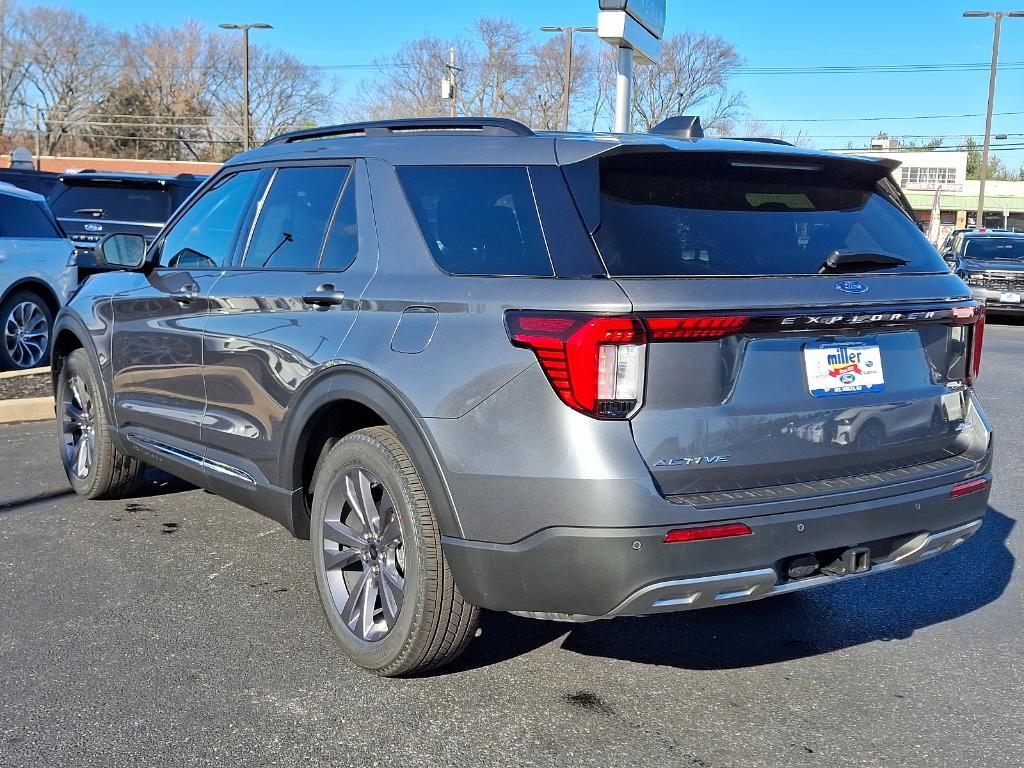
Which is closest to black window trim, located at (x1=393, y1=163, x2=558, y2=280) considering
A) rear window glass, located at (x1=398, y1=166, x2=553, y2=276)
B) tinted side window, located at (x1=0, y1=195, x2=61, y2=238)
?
rear window glass, located at (x1=398, y1=166, x2=553, y2=276)

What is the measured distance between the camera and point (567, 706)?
135 inches

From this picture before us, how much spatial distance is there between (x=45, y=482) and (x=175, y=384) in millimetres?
1932

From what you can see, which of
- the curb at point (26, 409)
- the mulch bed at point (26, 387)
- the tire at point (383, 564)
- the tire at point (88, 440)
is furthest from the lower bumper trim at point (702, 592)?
the mulch bed at point (26, 387)

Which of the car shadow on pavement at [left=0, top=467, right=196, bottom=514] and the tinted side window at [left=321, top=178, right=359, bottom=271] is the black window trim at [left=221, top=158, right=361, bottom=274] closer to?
the tinted side window at [left=321, top=178, right=359, bottom=271]

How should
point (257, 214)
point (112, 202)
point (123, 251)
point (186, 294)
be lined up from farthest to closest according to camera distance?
point (112, 202)
point (123, 251)
point (186, 294)
point (257, 214)

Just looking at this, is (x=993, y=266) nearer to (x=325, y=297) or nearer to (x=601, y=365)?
(x=325, y=297)

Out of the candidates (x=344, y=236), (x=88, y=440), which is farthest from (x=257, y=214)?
(x=88, y=440)

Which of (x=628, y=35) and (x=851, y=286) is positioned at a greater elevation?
(x=628, y=35)

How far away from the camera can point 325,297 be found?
12.4 ft

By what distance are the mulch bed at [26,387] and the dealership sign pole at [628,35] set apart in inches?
212

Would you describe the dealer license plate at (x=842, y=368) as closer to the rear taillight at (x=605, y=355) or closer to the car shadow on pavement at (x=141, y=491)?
the rear taillight at (x=605, y=355)

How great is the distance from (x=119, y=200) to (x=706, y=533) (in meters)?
11.8

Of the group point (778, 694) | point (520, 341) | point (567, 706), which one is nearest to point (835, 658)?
point (778, 694)

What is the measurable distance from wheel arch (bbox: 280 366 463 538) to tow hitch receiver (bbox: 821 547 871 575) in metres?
1.16
